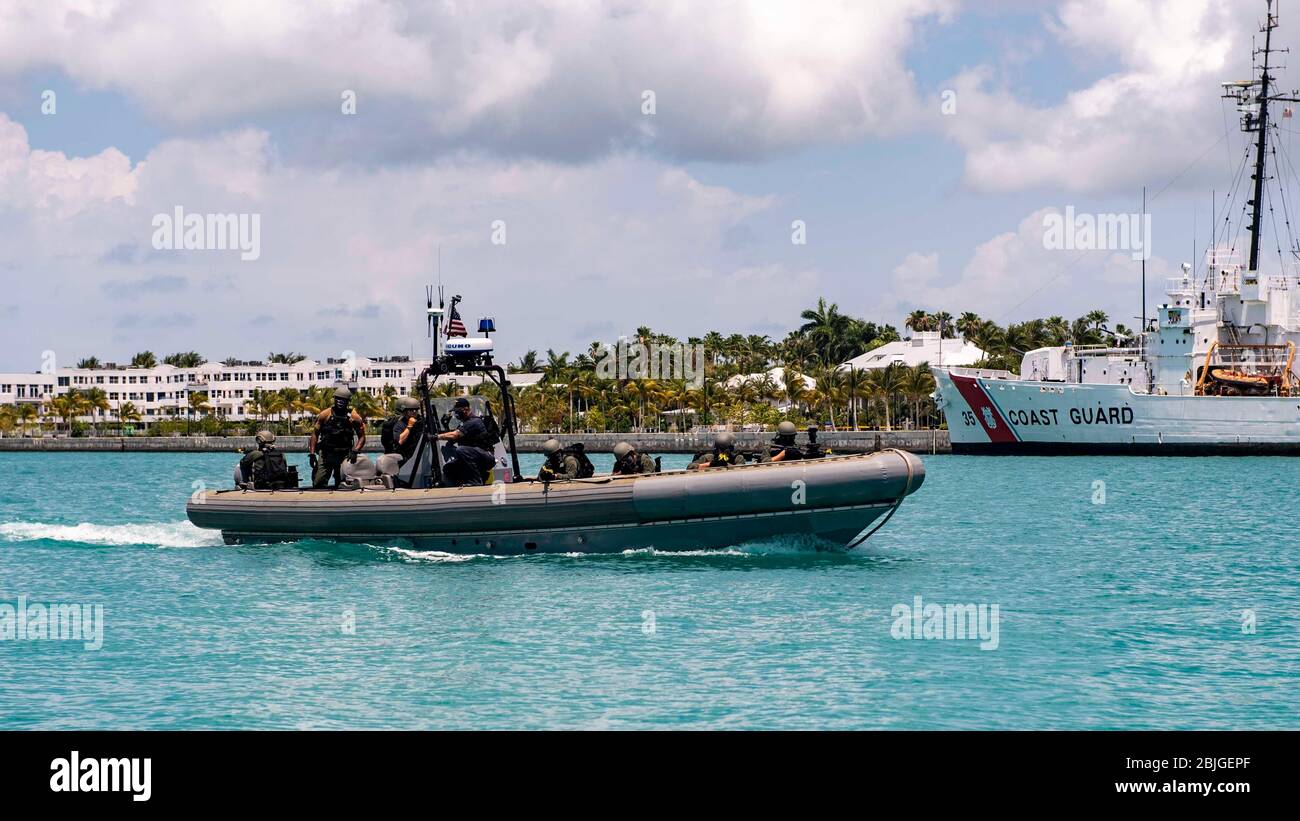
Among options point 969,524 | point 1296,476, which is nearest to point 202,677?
point 969,524

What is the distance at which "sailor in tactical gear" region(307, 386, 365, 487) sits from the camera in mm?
Answer: 23406

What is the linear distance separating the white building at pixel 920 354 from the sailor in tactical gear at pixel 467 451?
88.2 meters

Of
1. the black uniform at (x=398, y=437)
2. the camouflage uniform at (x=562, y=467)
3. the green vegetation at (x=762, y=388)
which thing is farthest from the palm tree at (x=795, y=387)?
the camouflage uniform at (x=562, y=467)

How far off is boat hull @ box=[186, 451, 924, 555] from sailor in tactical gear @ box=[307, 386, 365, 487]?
1.07 m

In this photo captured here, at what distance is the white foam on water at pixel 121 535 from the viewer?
27234 millimetres

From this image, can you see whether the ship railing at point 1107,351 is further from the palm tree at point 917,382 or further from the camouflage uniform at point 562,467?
the camouflage uniform at point 562,467

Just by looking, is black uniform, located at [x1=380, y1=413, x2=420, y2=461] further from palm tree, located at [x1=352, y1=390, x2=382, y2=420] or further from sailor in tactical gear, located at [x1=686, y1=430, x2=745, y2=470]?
palm tree, located at [x1=352, y1=390, x2=382, y2=420]

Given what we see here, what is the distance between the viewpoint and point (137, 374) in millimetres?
163750

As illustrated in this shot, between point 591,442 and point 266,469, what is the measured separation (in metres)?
82.0

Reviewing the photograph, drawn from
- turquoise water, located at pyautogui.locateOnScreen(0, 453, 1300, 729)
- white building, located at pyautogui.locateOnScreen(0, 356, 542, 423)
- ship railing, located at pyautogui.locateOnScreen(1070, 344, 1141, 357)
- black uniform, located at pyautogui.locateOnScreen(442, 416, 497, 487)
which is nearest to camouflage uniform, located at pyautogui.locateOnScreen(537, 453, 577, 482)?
black uniform, located at pyautogui.locateOnScreen(442, 416, 497, 487)

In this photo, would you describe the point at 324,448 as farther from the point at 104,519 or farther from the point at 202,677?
the point at 104,519

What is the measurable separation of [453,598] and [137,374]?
157144 millimetres

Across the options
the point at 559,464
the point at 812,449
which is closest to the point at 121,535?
the point at 559,464
